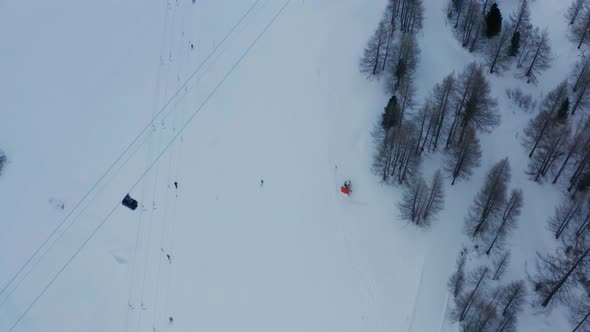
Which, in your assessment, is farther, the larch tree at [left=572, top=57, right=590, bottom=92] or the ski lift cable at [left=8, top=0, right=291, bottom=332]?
the larch tree at [left=572, top=57, right=590, bottom=92]

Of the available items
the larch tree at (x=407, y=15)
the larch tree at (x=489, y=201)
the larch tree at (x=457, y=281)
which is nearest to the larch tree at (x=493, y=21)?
the larch tree at (x=407, y=15)

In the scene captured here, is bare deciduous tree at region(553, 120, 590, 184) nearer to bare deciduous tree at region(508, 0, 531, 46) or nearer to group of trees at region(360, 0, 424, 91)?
bare deciduous tree at region(508, 0, 531, 46)

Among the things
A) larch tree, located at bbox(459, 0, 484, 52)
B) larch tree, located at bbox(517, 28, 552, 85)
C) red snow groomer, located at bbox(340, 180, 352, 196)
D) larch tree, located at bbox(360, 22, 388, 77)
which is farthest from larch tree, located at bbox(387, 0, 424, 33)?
red snow groomer, located at bbox(340, 180, 352, 196)

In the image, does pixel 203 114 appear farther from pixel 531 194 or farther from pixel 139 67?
pixel 531 194

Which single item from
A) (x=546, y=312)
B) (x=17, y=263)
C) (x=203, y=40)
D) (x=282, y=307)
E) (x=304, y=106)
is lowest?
(x=17, y=263)

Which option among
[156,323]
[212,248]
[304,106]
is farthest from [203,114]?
[156,323]

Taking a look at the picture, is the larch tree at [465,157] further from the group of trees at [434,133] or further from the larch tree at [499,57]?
the larch tree at [499,57]

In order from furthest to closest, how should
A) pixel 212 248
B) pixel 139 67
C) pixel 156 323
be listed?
pixel 139 67 < pixel 212 248 < pixel 156 323
